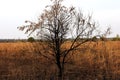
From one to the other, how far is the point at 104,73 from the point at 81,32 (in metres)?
4.62

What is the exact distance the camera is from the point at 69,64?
24812 millimetres

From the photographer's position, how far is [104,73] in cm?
2311

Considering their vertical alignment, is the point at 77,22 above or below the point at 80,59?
above

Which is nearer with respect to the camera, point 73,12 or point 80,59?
point 73,12

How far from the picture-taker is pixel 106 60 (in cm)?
2512

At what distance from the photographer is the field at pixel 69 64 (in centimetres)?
2252

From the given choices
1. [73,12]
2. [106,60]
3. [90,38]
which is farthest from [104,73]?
[73,12]

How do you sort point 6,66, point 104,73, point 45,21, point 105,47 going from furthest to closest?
point 105,47 < point 6,66 < point 104,73 < point 45,21

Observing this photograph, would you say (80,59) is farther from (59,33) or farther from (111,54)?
(59,33)

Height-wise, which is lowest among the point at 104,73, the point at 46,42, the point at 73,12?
the point at 104,73

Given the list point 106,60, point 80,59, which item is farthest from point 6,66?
point 106,60

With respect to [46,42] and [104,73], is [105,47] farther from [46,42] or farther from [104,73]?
[46,42]

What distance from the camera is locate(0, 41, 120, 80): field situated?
886 inches

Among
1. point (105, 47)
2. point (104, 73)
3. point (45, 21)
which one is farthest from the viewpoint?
point (105, 47)
